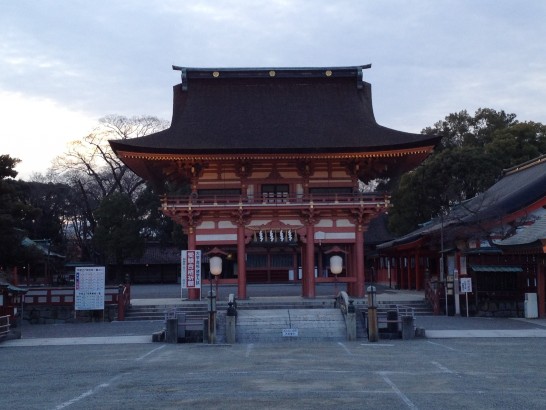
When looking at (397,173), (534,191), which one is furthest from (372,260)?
(534,191)

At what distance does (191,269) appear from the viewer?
97.2 feet

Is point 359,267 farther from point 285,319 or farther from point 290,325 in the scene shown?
point 290,325

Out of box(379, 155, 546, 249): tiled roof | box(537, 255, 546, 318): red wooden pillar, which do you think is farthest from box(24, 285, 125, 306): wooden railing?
box(537, 255, 546, 318): red wooden pillar

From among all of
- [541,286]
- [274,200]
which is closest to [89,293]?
[274,200]

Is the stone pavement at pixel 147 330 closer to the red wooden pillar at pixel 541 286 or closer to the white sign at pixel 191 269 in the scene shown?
the red wooden pillar at pixel 541 286

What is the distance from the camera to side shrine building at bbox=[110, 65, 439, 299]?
99.7 feet

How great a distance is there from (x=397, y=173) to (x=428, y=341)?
1655 centimetres

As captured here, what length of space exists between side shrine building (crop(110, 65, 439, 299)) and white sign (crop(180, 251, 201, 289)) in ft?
4.81

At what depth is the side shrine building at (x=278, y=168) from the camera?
99.7ft

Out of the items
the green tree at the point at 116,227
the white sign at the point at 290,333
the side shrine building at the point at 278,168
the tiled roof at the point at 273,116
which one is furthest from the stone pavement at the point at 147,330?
the green tree at the point at 116,227

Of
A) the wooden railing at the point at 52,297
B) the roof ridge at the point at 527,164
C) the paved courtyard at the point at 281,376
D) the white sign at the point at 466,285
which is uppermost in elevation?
the roof ridge at the point at 527,164

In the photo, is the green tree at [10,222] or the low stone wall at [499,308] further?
the low stone wall at [499,308]

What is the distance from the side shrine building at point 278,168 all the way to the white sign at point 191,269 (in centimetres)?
147

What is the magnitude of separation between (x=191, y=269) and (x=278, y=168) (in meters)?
6.49
